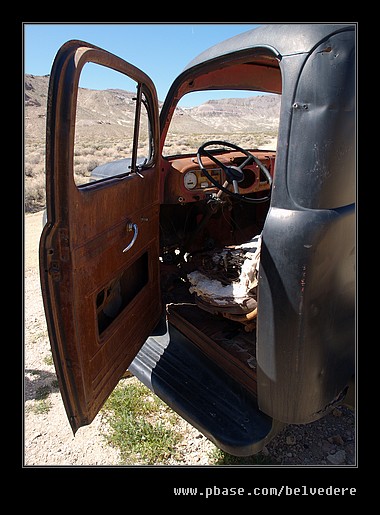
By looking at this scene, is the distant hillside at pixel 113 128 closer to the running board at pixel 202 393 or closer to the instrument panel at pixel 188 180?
the instrument panel at pixel 188 180

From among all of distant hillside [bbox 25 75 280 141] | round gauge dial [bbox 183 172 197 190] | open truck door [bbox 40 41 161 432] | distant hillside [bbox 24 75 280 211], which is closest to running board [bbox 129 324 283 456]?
open truck door [bbox 40 41 161 432]

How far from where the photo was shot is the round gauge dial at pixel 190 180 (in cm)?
293

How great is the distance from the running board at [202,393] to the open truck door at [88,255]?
0.23 meters

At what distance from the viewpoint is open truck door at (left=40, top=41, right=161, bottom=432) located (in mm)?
1515

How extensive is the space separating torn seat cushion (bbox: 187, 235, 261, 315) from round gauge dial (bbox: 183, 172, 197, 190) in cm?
53

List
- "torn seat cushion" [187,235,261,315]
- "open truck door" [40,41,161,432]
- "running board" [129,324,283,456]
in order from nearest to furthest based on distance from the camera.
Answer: "open truck door" [40,41,161,432] → "running board" [129,324,283,456] → "torn seat cushion" [187,235,261,315]

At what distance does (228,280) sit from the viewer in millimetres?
2660

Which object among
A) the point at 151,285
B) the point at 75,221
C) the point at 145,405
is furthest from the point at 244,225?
the point at 75,221

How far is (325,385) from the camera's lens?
1.91 m

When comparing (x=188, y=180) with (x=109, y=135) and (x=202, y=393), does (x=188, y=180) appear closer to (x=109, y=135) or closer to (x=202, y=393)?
(x=202, y=393)

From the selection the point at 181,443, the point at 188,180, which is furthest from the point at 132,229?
the point at 181,443

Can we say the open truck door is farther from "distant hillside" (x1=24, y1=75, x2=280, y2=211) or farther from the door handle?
"distant hillside" (x1=24, y1=75, x2=280, y2=211)

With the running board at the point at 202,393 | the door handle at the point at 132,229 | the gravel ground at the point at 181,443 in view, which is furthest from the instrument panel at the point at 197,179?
the gravel ground at the point at 181,443

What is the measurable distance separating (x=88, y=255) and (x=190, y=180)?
56.5 inches
